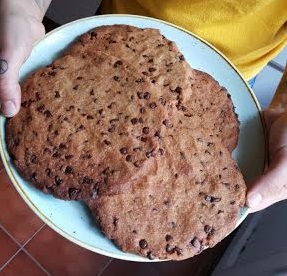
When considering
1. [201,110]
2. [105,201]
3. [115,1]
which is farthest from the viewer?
[115,1]

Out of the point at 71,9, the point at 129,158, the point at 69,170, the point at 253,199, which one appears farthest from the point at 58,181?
the point at 71,9

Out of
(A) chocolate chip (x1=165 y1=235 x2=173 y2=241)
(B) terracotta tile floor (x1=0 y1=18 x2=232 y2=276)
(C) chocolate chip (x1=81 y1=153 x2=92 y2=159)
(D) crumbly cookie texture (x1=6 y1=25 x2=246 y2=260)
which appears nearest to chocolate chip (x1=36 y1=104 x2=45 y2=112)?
(D) crumbly cookie texture (x1=6 y1=25 x2=246 y2=260)

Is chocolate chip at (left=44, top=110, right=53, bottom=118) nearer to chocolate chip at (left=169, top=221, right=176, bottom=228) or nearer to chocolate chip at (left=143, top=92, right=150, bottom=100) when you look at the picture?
chocolate chip at (left=143, top=92, right=150, bottom=100)

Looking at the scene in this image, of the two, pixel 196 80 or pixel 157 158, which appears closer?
pixel 157 158

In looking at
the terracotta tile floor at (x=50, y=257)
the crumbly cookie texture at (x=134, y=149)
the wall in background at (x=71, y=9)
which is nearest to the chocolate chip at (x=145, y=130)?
the crumbly cookie texture at (x=134, y=149)

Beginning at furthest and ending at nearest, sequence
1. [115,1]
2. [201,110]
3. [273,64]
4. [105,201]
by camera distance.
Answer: [273,64] < [115,1] < [201,110] < [105,201]

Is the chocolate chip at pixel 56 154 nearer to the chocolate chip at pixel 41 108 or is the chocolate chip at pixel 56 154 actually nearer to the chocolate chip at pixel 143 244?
the chocolate chip at pixel 41 108

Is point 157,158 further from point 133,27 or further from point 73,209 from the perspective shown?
point 133,27

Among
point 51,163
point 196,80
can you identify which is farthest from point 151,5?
point 51,163

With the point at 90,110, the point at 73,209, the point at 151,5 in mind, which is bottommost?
the point at 73,209
